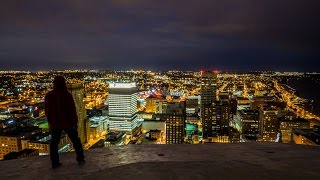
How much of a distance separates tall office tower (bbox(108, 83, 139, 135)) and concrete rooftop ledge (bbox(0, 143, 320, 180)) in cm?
2880

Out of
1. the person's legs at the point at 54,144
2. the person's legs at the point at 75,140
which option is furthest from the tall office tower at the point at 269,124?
the person's legs at the point at 54,144

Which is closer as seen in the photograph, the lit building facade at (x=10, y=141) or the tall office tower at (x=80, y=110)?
the lit building facade at (x=10, y=141)

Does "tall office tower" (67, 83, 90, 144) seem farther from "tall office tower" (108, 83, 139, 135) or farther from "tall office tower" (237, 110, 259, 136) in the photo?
"tall office tower" (237, 110, 259, 136)

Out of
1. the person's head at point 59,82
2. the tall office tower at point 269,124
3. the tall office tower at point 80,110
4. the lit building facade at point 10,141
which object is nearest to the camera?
the person's head at point 59,82

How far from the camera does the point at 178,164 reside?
2.67 m

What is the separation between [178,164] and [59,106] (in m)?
1.19

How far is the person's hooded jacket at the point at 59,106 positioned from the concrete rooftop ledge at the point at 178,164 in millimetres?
415

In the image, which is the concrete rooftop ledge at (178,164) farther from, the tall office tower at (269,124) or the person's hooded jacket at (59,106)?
the tall office tower at (269,124)

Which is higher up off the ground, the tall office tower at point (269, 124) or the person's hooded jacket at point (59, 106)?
the person's hooded jacket at point (59, 106)

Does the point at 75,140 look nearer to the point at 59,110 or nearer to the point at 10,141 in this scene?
the point at 59,110

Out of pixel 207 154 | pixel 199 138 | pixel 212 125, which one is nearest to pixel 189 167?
pixel 207 154

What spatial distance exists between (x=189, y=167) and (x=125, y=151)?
0.92 meters

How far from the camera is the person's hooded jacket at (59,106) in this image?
92.0 inches

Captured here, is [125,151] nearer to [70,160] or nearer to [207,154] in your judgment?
[70,160]
